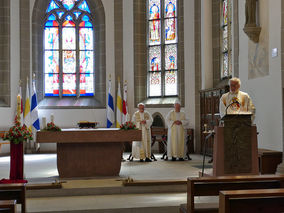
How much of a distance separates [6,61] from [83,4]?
11.8 feet

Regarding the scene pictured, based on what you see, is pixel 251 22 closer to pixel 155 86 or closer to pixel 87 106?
pixel 155 86

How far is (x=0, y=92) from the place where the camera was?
15844mm

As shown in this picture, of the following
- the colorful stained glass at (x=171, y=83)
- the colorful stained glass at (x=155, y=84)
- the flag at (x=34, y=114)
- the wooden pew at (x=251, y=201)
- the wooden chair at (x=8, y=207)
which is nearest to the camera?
the wooden chair at (x=8, y=207)

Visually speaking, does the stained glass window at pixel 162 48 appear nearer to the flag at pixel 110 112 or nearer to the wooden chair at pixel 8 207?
the flag at pixel 110 112

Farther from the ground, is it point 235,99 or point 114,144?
point 235,99

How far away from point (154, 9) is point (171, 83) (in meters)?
2.77

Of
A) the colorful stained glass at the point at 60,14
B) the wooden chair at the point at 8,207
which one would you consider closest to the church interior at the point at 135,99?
the colorful stained glass at the point at 60,14

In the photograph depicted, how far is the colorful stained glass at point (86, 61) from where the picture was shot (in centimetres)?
1723

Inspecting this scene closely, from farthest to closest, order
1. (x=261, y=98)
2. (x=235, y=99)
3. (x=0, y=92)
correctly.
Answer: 1. (x=0, y=92)
2. (x=261, y=98)
3. (x=235, y=99)

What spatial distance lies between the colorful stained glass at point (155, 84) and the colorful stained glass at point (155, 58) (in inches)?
8.5

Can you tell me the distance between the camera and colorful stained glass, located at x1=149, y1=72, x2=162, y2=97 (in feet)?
54.5

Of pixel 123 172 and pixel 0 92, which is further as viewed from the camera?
pixel 0 92

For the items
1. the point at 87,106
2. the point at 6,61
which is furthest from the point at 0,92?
the point at 87,106

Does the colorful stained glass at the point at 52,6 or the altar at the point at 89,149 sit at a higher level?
the colorful stained glass at the point at 52,6
